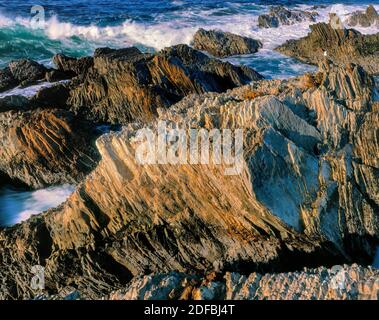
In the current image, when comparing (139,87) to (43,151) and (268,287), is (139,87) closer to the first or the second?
(43,151)

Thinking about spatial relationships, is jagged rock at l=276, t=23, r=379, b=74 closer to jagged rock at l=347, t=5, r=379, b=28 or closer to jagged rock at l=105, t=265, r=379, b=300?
jagged rock at l=347, t=5, r=379, b=28

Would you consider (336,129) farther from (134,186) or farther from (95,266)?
(95,266)

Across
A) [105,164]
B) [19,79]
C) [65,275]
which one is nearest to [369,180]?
[105,164]

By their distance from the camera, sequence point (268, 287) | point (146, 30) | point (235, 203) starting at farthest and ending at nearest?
point (146, 30) → point (235, 203) → point (268, 287)

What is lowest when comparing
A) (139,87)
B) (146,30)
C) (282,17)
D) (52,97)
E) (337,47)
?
(52,97)

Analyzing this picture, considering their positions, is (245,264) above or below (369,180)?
below

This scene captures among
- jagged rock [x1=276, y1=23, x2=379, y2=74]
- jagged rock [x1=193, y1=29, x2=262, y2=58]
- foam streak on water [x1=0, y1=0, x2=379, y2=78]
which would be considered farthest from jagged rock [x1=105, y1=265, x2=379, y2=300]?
jagged rock [x1=193, y1=29, x2=262, y2=58]

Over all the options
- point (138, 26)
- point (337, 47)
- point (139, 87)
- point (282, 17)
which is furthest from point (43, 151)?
point (282, 17)
